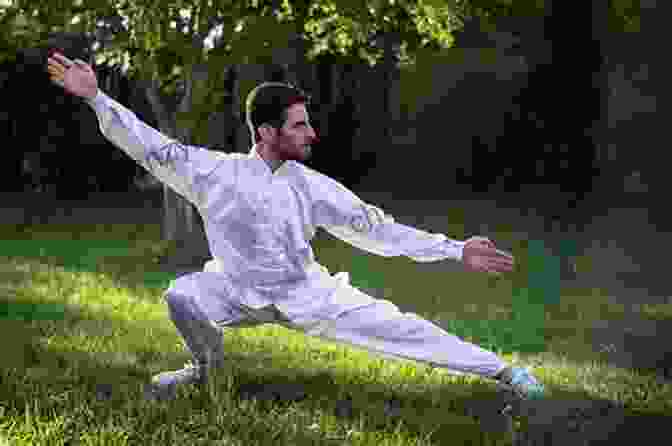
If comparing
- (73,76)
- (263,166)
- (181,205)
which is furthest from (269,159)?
(181,205)

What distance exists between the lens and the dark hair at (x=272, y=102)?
4.14m

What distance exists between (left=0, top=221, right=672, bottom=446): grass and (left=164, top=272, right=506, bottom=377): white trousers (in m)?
0.31

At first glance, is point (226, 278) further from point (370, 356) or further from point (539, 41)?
point (539, 41)

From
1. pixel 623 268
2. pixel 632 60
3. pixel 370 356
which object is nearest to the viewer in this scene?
pixel 370 356

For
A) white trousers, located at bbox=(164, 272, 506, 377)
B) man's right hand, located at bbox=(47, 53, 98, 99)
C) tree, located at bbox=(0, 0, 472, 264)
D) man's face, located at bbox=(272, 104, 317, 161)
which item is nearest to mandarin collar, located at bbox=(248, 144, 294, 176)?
man's face, located at bbox=(272, 104, 317, 161)

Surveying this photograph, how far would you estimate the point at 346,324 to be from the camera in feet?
13.7

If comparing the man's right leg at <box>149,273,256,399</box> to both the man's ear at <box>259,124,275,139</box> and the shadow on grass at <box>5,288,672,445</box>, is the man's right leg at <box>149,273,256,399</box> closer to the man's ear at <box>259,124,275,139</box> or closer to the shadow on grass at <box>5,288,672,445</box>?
the shadow on grass at <box>5,288,672,445</box>

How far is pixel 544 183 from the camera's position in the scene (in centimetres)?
2005

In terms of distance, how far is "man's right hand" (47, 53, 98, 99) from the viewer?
392cm

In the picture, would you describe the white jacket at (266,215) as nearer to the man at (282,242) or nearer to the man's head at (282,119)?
the man at (282,242)

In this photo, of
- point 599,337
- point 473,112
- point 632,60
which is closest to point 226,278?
point 599,337

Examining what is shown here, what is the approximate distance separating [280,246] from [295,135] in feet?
1.73

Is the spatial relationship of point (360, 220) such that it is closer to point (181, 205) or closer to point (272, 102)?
point (272, 102)

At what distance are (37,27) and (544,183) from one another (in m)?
11.6
